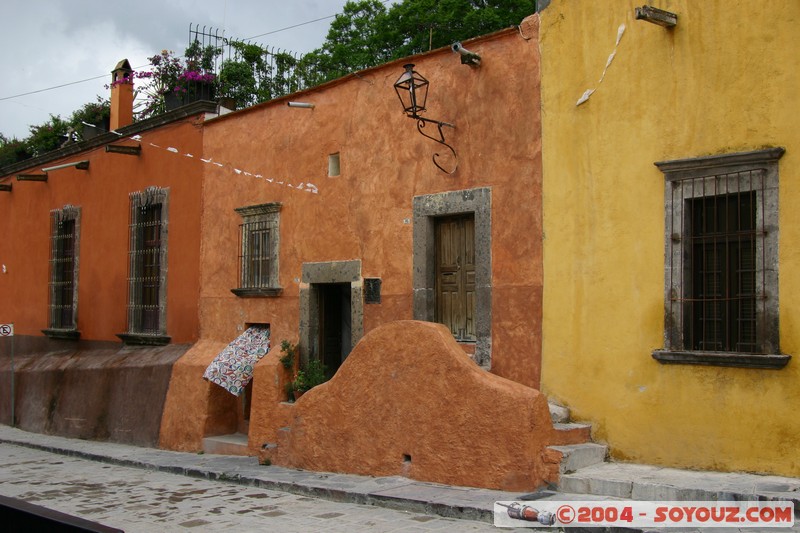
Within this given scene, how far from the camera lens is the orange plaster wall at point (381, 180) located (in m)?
9.66

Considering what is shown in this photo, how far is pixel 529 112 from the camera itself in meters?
9.62

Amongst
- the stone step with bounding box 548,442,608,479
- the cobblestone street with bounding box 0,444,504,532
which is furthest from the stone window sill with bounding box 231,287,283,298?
the stone step with bounding box 548,442,608,479

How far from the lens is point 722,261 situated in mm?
8016

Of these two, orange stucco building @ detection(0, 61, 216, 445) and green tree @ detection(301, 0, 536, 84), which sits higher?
green tree @ detection(301, 0, 536, 84)

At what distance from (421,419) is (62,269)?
11.6m

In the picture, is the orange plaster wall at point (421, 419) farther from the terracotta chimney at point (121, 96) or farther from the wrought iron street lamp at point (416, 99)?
the terracotta chimney at point (121, 96)

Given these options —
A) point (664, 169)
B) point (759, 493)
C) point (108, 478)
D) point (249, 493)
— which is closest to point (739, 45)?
point (664, 169)

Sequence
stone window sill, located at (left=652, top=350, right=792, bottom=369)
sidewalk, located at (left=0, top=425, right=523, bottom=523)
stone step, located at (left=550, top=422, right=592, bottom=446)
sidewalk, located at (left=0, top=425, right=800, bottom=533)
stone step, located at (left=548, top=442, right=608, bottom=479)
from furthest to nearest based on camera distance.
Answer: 1. stone step, located at (left=550, top=422, right=592, bottom=446)
2. stone step, located at (left=548, top=442, right=608, bottom=479)
3. sidewalk, located at (left=0, top=425, right=523, bottom=523)
4. sidewalk, located at (left=0, top=425, right=800, bottom=533)
5. stone window sill, located at (left=652, top=350, right=792, bottom=369)

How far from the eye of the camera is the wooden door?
34.0 feet

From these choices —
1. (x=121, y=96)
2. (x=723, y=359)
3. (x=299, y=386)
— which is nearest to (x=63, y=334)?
(x=121, y=96)

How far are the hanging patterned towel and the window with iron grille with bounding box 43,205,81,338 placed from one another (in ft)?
20.0

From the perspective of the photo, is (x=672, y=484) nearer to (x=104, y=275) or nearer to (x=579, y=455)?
(x=579, y=455)

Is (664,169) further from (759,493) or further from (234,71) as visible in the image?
(234,71)

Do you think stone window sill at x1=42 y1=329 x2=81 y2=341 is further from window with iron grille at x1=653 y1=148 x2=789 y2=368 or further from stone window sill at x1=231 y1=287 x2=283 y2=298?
window with iron grille at x1=653 y1=148 x2=789 y2=368
